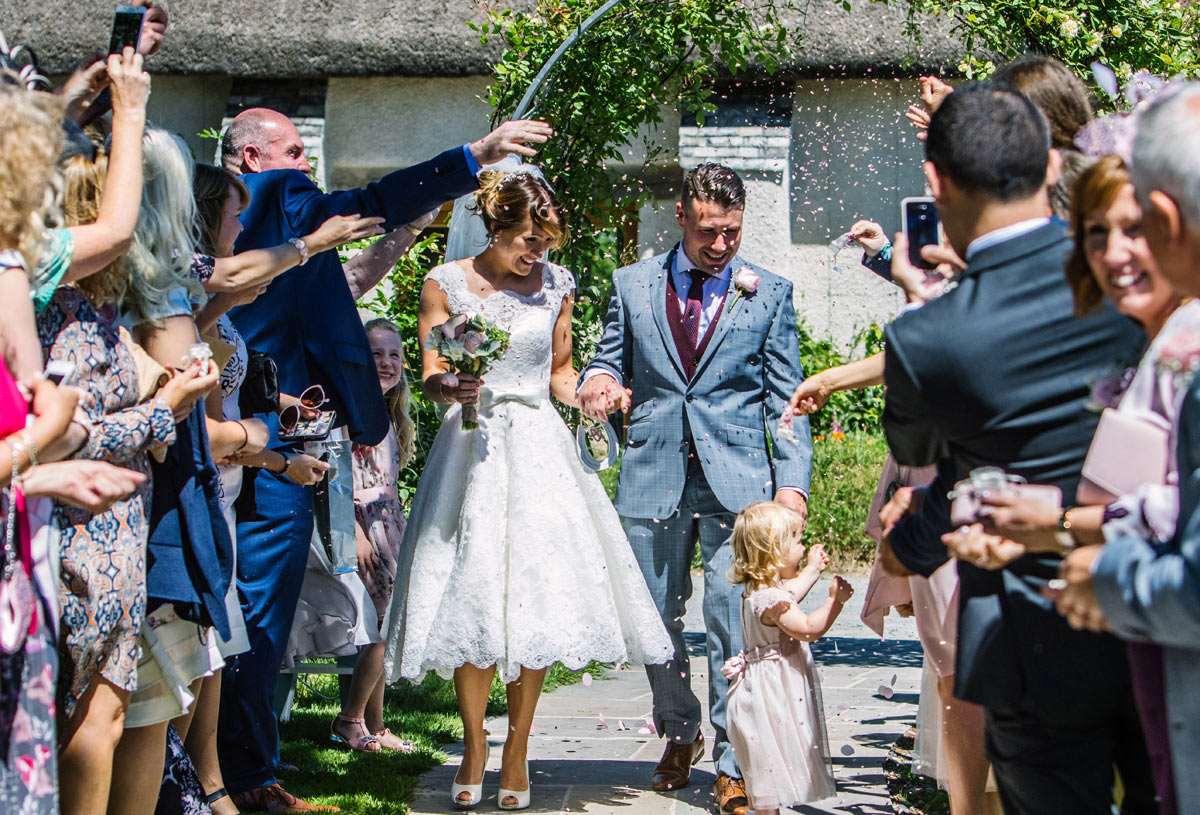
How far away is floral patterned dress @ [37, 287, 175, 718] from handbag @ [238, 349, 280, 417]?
1170 mm

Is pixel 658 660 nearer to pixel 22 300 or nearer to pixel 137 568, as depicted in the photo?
pixel 137 568

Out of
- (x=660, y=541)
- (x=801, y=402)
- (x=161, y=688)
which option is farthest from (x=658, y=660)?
(x=161, y=688)

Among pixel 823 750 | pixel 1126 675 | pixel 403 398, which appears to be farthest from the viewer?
pixel 403 398

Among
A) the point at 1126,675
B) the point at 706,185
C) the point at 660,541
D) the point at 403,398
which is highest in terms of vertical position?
the point at 706,185

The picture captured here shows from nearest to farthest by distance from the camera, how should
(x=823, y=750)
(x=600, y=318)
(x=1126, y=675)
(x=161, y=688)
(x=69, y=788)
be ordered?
1. (x=1126, y=675)
2. (x=69, y=788)
3. (x=161, y=688)
4. (x=823, y=750)
5. (x=600, y=318)

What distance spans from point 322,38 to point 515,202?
23.9 feet

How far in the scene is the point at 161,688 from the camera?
11.1 ft

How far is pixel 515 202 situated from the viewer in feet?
15.9

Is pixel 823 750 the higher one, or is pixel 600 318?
pixel 600 318

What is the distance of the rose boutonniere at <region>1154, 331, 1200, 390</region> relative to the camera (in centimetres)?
206

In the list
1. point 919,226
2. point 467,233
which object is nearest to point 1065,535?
point 919,226

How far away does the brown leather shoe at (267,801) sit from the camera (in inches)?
175

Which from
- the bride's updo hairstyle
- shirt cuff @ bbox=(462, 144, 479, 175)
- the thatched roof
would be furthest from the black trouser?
the thatched roof

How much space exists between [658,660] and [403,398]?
6.00ft
